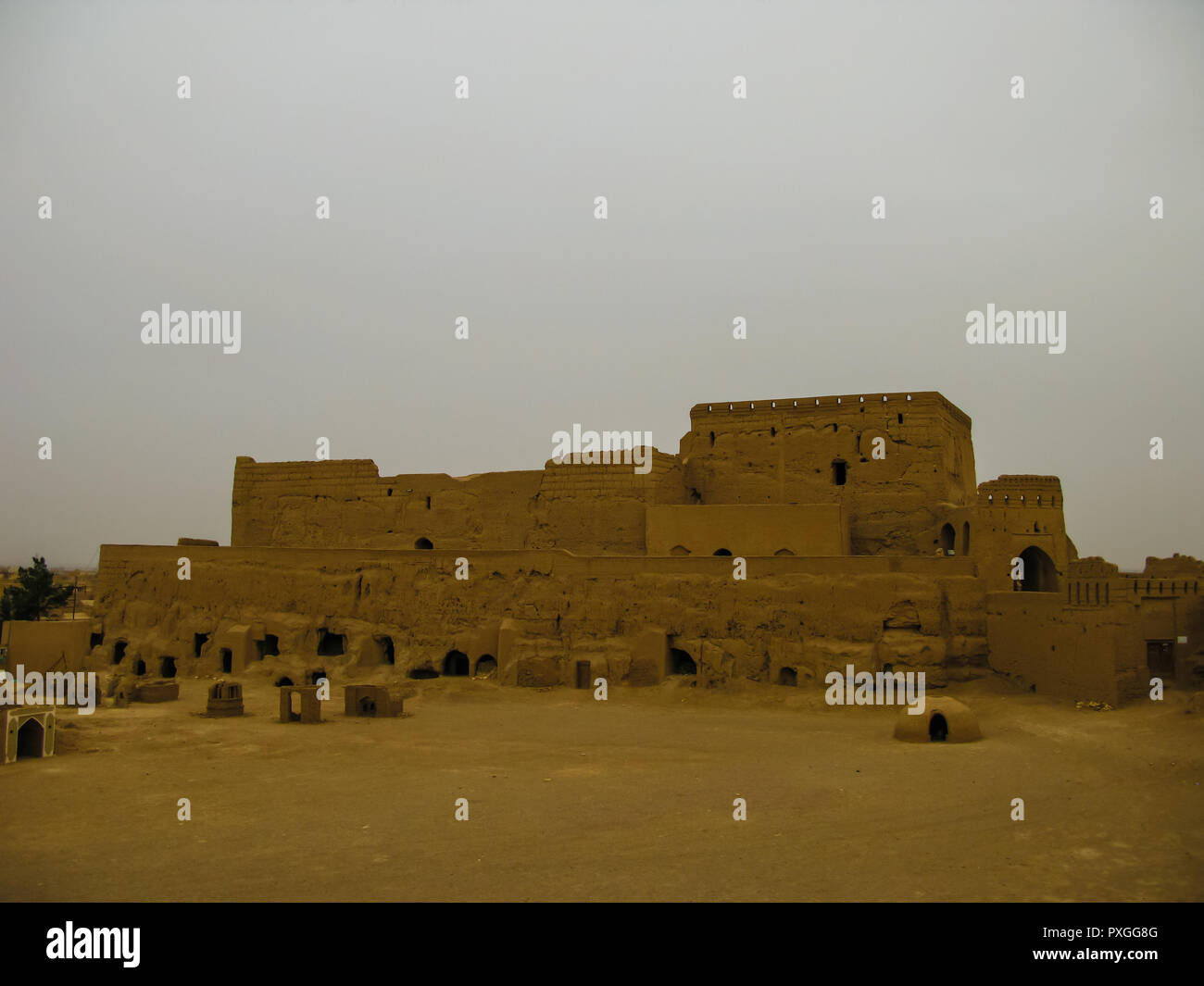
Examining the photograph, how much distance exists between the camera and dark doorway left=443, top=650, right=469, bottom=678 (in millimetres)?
25828

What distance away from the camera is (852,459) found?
89.4 feet

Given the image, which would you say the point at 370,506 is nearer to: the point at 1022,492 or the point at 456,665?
the point at 456,665

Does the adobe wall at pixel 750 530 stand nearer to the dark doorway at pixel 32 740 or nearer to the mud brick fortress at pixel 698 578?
the mud brick fortress at pixel 698 578

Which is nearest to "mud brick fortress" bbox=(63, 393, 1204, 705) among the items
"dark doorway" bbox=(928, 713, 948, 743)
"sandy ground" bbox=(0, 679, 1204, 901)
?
"sandy ground" bbox=(0, 679, 1204, 901)

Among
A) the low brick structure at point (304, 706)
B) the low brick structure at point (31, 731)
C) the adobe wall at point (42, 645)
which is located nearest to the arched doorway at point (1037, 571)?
the low brick structure at point (304, 706)

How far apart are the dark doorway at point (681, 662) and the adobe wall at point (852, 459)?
5671 millimetres

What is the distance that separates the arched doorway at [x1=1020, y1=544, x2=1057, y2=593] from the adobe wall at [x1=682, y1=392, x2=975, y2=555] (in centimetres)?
214

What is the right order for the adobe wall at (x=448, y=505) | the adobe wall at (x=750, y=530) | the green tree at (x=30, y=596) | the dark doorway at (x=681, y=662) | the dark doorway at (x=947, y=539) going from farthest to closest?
the green tree at (x=30, y=596)
the adobe wall at (x=448, y=505)
the dark doorway at (x=947, y=539)
the adobe wall at (x=750, y=530)
the dark doorway at (x=681, y=662)

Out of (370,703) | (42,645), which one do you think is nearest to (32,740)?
(370,703)

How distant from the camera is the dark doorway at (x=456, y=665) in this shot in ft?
84.7
